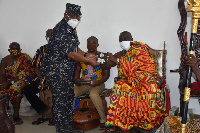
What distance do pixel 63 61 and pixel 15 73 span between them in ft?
6.47

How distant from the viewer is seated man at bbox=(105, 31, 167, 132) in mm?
3256

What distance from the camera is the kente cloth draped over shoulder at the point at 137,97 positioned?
3.26 metres

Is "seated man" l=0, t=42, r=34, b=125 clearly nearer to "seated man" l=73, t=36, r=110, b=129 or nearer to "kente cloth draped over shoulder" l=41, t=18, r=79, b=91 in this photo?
"seated man" l=73, t=36, r=110, b=129

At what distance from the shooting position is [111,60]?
12.3ft

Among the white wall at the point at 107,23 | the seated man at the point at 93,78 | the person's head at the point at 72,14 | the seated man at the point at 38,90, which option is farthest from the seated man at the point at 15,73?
the person's head at the point at 72,14

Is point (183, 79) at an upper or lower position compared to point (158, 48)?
lower

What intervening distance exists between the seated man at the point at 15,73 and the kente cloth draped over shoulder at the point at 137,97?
200 cm

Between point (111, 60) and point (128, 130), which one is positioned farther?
point (111, 60)

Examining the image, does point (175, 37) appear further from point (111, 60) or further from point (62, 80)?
point (62, 80)

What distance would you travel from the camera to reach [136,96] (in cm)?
331

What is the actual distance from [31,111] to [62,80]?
6.95ft

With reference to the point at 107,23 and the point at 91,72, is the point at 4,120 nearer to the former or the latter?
the point at 91,72

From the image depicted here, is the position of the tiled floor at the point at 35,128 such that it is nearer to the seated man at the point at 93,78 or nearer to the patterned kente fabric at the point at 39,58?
the seated man at the point at 93,78

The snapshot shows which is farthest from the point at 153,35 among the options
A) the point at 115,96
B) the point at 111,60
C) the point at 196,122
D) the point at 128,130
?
the point at 196,122
